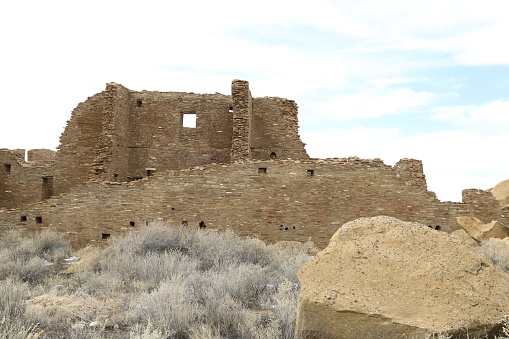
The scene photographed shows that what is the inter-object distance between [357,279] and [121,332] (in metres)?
3.00

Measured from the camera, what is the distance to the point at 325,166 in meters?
12.9

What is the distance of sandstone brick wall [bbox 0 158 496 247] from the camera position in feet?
41.6

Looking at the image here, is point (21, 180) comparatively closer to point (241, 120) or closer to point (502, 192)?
point (241, 120)

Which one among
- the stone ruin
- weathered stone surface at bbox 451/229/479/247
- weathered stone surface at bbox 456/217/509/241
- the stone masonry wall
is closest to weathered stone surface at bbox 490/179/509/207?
the stone ruin

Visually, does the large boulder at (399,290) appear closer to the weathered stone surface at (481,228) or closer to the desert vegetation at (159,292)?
the desert vegetation at (159,292)

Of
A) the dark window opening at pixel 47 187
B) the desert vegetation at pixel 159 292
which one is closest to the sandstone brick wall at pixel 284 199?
the desert vegetation at pixel 159 292

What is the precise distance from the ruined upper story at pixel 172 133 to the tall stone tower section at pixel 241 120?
0.89 meters

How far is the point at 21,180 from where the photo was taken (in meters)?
18.7

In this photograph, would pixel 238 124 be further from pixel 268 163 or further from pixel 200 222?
pixel 200 222

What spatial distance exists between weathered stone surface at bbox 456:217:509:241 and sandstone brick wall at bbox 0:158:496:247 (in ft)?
1.06

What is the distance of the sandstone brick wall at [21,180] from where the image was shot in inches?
720

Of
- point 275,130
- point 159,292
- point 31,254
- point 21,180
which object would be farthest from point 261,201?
point 21,180

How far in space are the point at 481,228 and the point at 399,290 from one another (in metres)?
10.1

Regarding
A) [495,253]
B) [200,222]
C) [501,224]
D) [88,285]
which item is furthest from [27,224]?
[501,224]
